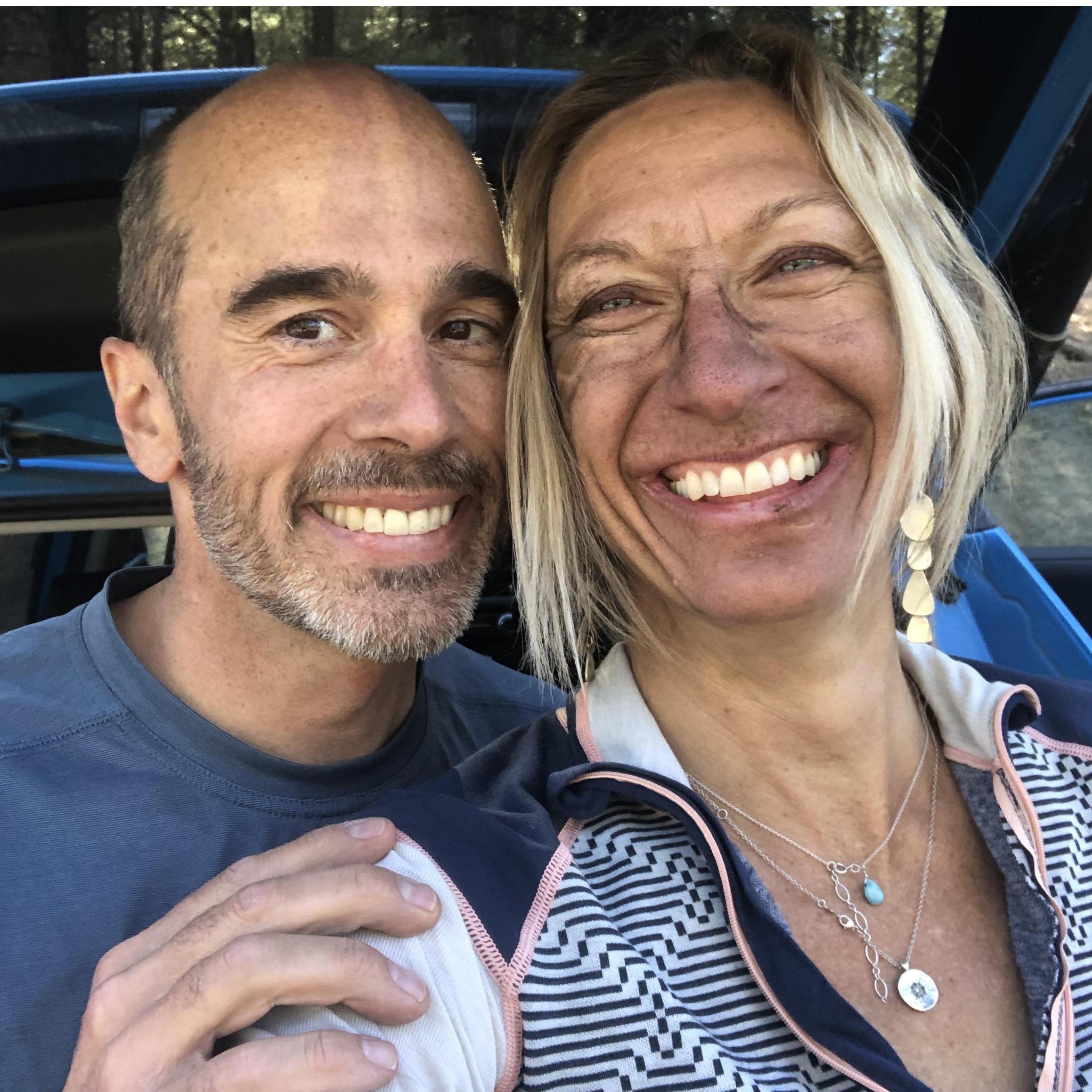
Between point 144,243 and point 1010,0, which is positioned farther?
point 144,243

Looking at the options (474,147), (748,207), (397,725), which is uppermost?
(748,207)

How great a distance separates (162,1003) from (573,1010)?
447mm

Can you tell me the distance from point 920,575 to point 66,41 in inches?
65.5

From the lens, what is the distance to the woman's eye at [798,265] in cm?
150

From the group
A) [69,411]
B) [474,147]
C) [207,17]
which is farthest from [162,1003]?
[69,411]

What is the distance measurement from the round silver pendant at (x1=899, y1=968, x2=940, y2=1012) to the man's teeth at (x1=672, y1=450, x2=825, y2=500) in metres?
0.69

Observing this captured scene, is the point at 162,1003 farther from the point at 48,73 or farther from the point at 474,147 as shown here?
the point at 474,147

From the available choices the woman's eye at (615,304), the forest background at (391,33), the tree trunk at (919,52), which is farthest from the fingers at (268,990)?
the tree trunk at (919,52)

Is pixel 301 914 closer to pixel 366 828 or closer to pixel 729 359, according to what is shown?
pixel 366 828

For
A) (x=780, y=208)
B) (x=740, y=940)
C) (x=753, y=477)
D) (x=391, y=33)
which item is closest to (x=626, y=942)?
(x=740, y=940)

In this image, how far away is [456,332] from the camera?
1845 millimetres

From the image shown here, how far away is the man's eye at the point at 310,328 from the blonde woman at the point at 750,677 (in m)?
0.33

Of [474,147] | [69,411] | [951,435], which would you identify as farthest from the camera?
[69,411]

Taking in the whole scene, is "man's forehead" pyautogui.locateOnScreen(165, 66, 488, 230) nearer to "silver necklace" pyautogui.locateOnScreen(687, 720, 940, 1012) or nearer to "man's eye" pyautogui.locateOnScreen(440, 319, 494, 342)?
"man's eye" pyautogui.locateOnScreen(440, 319, 494, 342)
